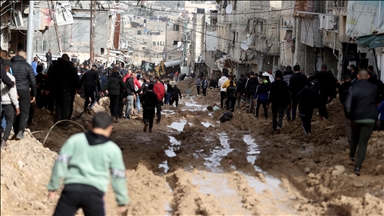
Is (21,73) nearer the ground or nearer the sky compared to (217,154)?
nearer the sky

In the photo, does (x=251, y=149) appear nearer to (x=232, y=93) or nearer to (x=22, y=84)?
(x=22, y=84)

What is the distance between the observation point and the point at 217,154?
16.3 m

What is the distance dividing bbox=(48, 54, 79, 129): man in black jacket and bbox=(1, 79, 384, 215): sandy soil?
1.78ft

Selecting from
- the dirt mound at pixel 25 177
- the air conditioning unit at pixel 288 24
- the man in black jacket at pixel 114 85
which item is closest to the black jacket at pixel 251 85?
the man in black jacket at pixel 114 85

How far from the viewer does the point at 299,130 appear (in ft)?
63.2

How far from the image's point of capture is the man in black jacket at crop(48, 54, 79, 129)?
674 inches

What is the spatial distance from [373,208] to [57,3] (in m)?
31.2

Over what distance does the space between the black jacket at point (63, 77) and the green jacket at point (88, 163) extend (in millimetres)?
10493

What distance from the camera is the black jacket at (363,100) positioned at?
1199 cm

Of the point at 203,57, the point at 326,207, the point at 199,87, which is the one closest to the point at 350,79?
the point at 326,207

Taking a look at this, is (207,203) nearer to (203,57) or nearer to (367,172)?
(367,172)

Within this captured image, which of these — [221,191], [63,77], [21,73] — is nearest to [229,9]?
[63,77]

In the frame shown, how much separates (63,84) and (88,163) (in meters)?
10.6

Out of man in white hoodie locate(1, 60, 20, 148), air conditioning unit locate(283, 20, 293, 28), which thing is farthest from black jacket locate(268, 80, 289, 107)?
air conditioning unit locate(283, 20, 293, 28)
